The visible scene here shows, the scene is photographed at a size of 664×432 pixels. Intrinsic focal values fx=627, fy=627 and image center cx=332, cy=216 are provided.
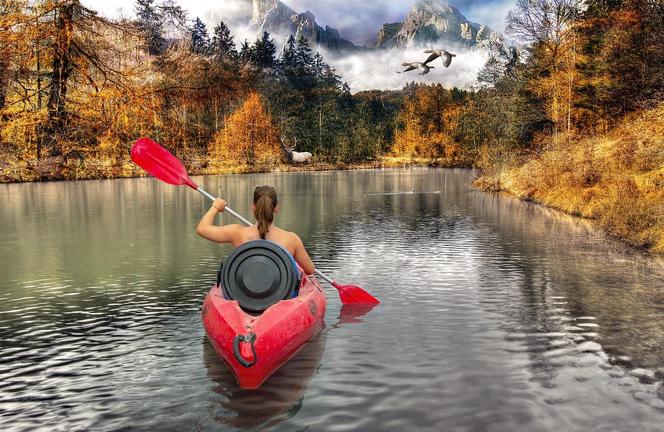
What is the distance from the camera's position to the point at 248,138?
76.0 metres

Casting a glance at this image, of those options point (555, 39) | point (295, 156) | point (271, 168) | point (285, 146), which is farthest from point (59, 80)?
point (285, 146)

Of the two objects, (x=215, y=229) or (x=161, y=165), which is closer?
(x=215, y=229)

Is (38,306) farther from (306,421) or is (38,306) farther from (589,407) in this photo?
(589,407)

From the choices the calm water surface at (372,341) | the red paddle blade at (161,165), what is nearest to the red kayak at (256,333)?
the calm water surface at (372,341)

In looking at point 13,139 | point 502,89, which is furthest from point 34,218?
point 502,89

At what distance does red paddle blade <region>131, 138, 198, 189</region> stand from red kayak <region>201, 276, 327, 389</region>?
2891 millimetres

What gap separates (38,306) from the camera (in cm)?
993

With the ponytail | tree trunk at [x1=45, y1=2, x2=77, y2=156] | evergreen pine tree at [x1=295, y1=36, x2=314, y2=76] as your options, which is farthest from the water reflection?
evergreen pine tree at [x1=295, y1=36, x2=314, y2=76]

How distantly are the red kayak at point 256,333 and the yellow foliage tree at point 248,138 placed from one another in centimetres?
6436

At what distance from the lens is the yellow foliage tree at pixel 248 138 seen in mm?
72938

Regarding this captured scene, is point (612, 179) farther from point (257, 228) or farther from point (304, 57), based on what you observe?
point (304, 57)

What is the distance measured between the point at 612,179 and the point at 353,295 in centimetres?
1393

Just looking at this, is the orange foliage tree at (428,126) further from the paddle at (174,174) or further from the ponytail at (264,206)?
the ponytail at (264,206)

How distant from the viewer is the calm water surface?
5.82m
